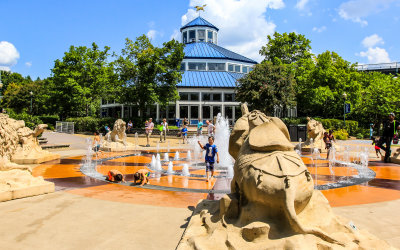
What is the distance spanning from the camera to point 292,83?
31375 mm

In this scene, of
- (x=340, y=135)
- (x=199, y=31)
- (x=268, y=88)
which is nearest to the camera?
(x=340, y=135)

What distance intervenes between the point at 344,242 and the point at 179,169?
27.2 feet

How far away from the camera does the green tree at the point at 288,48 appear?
3781 cm

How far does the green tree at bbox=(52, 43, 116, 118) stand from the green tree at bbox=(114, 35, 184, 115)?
547 centimetres

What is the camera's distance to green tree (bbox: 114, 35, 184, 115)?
3047cm

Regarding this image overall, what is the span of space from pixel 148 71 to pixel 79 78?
41.6 feet

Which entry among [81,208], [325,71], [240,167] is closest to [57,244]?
[81,208]

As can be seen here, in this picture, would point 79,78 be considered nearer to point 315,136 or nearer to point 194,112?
point 194,112

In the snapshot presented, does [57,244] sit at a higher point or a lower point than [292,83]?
lower

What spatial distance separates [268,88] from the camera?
3000 centimetres

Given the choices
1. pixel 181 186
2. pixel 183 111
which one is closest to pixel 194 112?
pixel 183 111

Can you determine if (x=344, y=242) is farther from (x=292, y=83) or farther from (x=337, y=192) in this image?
(x=292, y=83)

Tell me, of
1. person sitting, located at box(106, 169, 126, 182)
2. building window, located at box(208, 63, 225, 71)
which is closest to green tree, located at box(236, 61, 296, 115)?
building window, located at box(208, 63, 225, 71)

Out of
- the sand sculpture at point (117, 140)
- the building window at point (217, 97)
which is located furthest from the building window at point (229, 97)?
the sand sculpture at point (117, 140)
